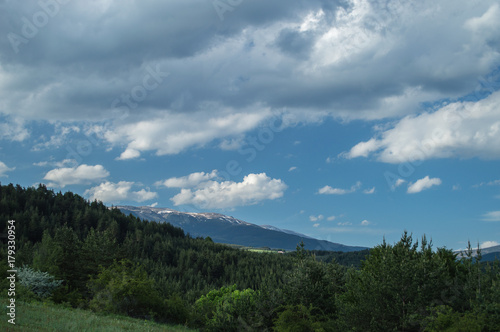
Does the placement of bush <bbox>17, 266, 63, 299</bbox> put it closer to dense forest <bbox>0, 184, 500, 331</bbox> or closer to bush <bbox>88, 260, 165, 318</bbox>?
dense forest <bbox>0, 184, 500, 331</bbox>

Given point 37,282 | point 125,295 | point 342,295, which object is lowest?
point 125,295

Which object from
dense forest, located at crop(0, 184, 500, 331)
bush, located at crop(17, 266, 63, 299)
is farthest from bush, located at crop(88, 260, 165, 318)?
bush, located at crop(17, 266, 63, 299)

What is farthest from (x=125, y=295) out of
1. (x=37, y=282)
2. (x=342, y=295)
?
(x=342, y=295)

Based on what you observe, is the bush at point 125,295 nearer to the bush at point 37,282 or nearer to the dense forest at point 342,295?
the dense forest at point 342,295

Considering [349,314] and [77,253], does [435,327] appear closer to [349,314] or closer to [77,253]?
[349,314]

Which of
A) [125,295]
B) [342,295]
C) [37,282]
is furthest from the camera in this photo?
[37,282]

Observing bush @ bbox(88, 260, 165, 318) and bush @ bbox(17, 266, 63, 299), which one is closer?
bush @ bbox(88, 260, 165, 318)

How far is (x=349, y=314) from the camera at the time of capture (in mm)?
31625

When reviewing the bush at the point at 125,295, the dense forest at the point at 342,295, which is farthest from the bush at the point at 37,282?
the bush at the point at 125,295

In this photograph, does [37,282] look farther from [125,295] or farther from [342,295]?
[342,295]

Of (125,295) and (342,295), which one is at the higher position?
(342,295)

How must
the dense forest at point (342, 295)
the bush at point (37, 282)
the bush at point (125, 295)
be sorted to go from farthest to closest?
the bush at point (37, 282) → the bush at point (125, 295) → the dense forest at point (342, 295)

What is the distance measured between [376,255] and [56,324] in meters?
30.9

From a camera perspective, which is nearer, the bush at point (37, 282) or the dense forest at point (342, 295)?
the dense forest at point (342, 295)
